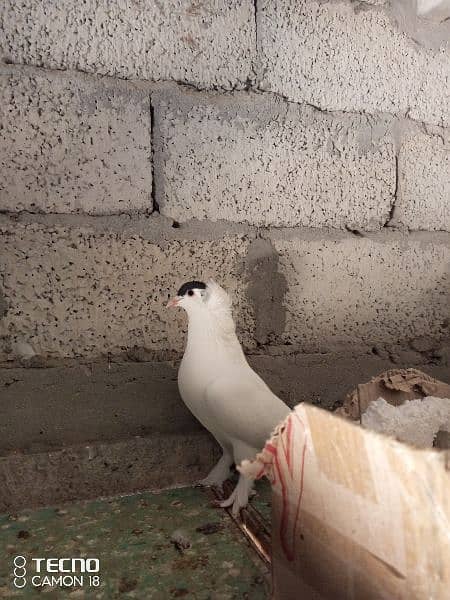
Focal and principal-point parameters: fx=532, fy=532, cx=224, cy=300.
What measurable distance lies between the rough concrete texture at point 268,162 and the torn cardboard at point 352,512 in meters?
0.72

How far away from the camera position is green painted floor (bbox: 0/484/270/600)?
2.61 feet

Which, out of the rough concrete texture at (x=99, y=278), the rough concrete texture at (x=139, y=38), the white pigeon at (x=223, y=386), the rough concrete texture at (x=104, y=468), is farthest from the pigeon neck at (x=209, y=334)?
the rough concrete texture at (x=139, y=38)

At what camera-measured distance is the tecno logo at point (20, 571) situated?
2.65 ft

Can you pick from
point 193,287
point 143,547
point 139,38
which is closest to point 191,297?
point 193,287

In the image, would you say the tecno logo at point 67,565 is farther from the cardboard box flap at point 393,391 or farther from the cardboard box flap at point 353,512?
the cardboard box flap at point 393,391

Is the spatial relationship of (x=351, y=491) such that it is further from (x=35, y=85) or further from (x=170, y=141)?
(x=35, y=85)

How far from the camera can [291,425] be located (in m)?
0.60

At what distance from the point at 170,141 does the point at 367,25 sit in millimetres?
599

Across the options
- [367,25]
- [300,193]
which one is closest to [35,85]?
[300,193]

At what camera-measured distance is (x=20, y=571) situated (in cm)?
84

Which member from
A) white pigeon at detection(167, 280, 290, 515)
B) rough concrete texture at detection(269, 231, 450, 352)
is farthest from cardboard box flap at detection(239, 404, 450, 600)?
rough concrete texture at detection(269, 231, 450, 352)

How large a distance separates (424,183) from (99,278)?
87cm

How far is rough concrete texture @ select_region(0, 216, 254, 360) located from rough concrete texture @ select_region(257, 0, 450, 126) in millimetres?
424

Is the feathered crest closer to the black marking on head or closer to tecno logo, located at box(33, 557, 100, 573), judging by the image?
the black marking on head
